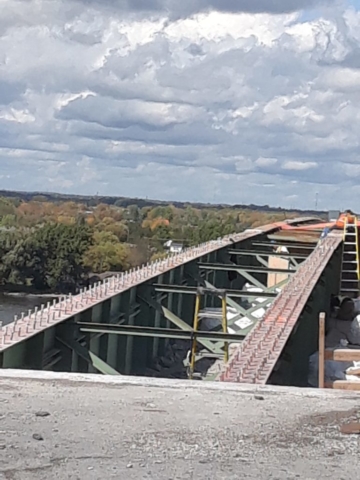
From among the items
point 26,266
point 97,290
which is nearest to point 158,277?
point 97,290

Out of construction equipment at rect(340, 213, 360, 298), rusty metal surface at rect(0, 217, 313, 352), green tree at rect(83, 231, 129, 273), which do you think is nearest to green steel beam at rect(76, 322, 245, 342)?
rusty metal surface at rect(0, 217, 313, 352)

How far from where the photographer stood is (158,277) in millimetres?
21797

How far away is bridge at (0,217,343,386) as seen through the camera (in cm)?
1255

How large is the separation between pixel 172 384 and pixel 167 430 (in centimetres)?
161

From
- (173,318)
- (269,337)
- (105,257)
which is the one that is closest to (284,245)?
(173,318)

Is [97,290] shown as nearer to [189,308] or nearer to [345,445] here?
[189,308]

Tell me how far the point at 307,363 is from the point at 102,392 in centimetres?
1045

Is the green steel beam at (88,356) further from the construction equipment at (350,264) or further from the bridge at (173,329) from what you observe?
the construction equipment at (350,264)

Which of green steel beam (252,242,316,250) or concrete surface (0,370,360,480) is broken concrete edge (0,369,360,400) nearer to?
concrete surface (0,370,360,480)

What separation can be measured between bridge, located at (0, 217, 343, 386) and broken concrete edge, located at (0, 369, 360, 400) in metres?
0.87

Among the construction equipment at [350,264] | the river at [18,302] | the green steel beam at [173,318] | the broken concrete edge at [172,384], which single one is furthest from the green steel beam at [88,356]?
the river at [18,302]

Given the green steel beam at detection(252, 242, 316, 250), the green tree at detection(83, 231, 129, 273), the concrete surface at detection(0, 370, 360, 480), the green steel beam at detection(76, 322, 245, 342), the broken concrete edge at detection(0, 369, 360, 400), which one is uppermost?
the green tree at detection(83, 231, 129, 273)

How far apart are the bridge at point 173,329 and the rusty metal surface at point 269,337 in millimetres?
15

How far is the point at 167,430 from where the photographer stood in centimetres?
719
